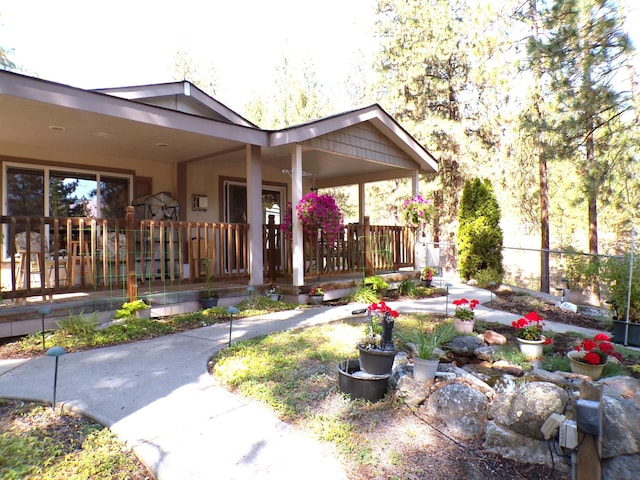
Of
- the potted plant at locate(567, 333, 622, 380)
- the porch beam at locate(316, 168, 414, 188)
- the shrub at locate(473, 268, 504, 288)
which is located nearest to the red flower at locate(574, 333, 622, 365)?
the potted plant at locate(567, 333, 622, 380)

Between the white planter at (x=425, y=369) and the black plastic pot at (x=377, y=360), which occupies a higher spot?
the black plastic pot at (x=377, y=360)

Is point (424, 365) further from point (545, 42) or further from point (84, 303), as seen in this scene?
point (545, 42)

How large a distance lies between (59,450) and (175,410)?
0.71 meters

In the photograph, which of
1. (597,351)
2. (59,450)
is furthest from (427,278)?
(59,450)

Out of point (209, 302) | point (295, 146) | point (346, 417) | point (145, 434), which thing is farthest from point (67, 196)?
point (346, 417)

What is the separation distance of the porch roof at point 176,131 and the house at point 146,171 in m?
0.02

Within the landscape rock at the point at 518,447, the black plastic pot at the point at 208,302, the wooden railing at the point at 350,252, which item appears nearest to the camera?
the landscape rock at the point at 518,447

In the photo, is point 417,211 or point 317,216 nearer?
point 317,216

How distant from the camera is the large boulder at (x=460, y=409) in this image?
2.61 m

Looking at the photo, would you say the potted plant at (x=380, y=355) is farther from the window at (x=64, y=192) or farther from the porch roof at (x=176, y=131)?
the window at (x=64, y=192)

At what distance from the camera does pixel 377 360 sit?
3.07m

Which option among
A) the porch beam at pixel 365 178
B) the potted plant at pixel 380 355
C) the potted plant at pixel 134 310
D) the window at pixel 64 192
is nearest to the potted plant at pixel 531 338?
the potted plant at pixel 380 355

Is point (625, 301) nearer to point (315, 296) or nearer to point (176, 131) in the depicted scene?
point (315, 296)

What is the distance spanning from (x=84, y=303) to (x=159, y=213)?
9.25 ft
